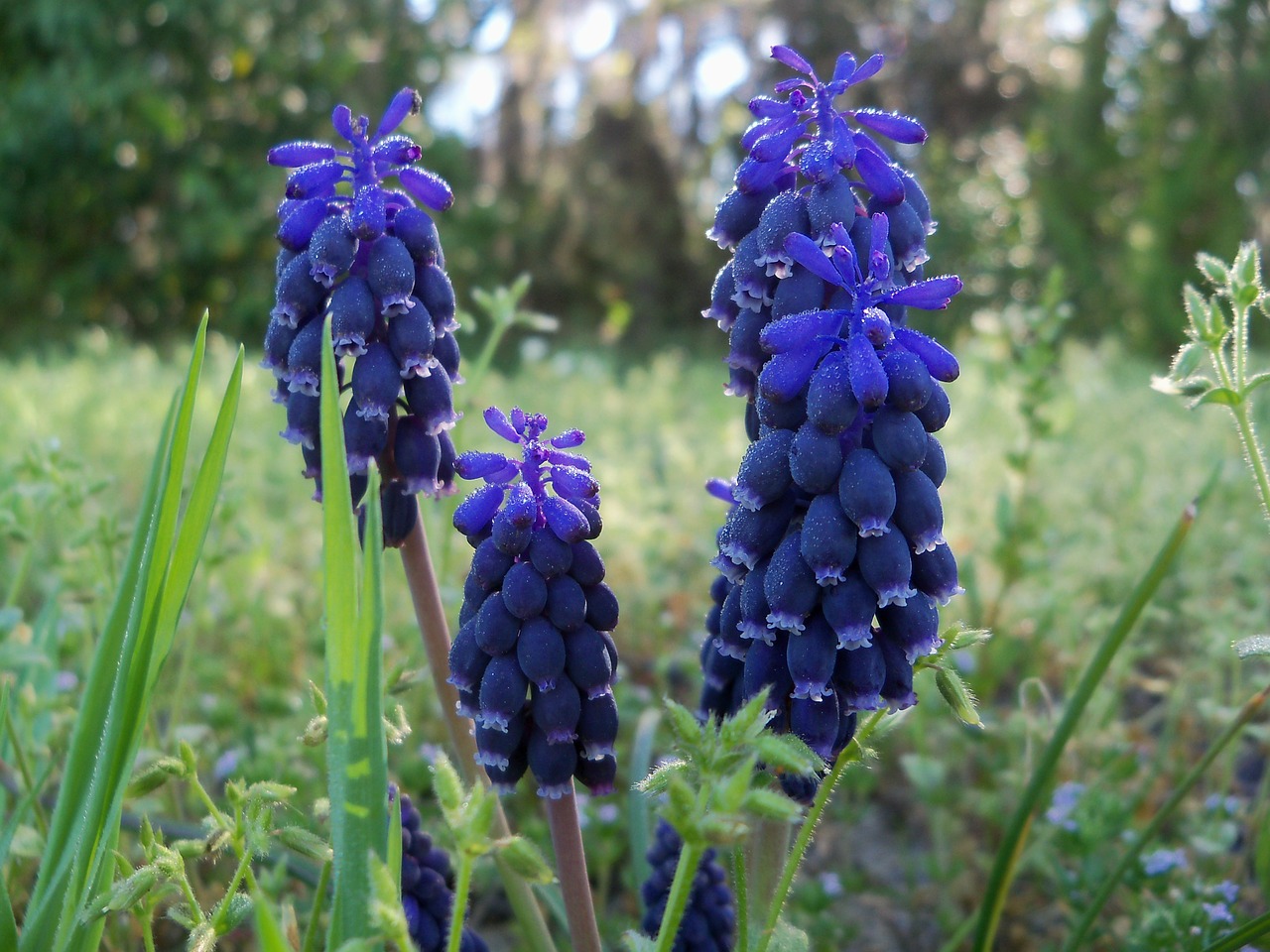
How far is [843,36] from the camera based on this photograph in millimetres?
13867

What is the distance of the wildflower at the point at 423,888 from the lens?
1676mm

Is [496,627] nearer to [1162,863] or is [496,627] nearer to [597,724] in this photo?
[597,724]

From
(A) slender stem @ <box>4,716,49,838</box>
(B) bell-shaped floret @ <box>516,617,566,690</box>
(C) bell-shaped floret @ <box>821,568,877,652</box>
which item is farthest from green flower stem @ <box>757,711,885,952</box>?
(A) slender stem @ <box>4,716,49,838</box>

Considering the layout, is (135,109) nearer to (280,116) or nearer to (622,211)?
(280,116)

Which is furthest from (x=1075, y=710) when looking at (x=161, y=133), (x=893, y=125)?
(x=161, y=133)

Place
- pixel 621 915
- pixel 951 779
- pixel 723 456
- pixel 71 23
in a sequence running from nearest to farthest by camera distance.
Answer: pixel 621 915 → pixel 951 779 → pixel 723 456 → pixel 71 23

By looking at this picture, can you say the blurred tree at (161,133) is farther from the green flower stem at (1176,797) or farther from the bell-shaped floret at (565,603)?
the green flower stem at (1176,797)

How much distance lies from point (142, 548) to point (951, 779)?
235cm

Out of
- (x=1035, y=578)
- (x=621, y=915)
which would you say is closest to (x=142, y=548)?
(x=621, y=915)

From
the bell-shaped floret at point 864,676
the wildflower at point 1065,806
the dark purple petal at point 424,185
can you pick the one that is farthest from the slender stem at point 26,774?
the wildflower at point 1065,806

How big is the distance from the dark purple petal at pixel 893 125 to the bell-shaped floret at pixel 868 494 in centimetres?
51

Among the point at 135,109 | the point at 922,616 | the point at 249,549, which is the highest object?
the point at 135,109

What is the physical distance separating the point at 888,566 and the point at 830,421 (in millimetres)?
199

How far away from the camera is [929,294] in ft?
4.48
